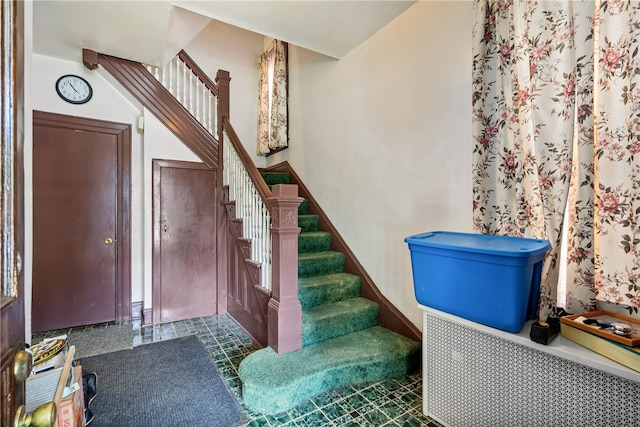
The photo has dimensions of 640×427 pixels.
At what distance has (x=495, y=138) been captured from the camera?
67.2 inches

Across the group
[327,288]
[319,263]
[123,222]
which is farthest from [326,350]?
[123,222]

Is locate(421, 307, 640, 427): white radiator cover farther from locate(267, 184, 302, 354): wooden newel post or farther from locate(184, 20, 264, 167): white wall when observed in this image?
locate(184, 20, 264, 167): white wall

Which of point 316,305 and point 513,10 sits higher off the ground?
point 513,10

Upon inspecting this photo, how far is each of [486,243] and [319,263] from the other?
168 cm

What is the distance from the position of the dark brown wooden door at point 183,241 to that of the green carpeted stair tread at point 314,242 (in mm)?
1194

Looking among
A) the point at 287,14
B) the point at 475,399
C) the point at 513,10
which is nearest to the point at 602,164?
the point at 513,10

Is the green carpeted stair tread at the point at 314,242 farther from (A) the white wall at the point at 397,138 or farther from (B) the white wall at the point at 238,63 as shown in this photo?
(B) the white wall at the point at 238,63

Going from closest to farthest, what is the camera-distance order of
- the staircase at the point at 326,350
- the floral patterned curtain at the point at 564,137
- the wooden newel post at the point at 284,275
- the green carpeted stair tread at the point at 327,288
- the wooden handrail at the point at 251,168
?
the floral patterned curtain at the point at 564,137 → the staircase at the point at 326,350 → the wooden newel post at the point at 284,275 → the wooden handrail at the point at 251,168 → the green carpeted stair tread at the point at 327,288

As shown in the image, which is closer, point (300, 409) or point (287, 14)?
point (300, 409)

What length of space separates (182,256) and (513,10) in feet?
11.6

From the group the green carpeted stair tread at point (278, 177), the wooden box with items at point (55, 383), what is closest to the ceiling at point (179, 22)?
the green carpeted stair tread at point (278, 177)

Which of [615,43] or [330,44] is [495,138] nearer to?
[615,43]

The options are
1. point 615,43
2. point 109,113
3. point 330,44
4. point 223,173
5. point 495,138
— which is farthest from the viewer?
point 223,173

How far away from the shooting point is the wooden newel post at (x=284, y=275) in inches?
83.5
